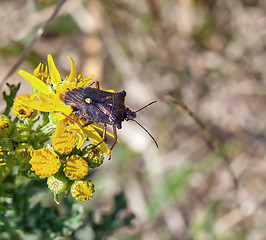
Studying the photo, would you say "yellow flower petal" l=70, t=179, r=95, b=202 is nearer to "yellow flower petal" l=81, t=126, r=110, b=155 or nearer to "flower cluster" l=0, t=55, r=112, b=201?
"flower cluster" l=0, t=55, r=112, b=201

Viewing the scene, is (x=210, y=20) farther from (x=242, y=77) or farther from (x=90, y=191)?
(x=90, y=191)

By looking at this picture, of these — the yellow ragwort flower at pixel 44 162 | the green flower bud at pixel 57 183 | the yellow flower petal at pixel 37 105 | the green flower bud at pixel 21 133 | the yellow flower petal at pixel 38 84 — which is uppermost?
the yellow flower petal at pixel 38 84

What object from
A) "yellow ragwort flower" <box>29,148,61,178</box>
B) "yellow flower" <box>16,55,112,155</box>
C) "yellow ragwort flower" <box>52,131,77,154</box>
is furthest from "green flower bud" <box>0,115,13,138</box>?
"yellow ragwort flower" <box>52,131,77,154</box>

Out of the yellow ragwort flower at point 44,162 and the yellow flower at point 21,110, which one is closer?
the yellow ragwort flower at point 44,162

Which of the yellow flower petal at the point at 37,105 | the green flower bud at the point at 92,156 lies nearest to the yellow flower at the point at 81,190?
the green flower bud at the point at 92,156

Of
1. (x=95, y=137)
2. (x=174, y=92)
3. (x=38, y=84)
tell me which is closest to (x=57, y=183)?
(x=95, y=137)

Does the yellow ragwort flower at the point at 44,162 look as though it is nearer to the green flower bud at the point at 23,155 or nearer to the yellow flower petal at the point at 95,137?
the green flower bud at the point at 23,155
